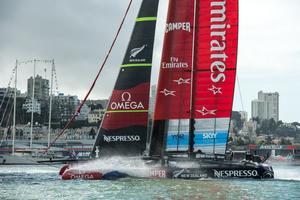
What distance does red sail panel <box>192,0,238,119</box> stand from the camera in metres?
34.6

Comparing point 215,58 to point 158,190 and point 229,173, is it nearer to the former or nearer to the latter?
point 229,173

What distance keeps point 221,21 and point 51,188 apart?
37.5ft

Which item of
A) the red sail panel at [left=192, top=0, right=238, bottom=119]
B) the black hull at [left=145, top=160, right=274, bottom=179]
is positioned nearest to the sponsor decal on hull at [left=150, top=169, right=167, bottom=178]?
the black hull at [left=145, top=160, right=274, bottom=179]

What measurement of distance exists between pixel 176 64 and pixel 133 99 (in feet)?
9.00

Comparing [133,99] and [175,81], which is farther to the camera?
[133,99]

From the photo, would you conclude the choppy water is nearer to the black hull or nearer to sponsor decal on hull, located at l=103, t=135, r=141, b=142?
the black hull

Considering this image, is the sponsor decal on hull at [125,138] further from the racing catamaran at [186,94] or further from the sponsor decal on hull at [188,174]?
the sponsor decal on hull at [188,174]

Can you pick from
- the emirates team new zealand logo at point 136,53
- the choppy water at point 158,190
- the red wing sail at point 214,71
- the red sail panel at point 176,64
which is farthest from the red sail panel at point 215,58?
the choppy water at point 158,190

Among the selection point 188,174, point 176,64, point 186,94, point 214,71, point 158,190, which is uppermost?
point 176,64

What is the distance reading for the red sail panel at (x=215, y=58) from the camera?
3462cm

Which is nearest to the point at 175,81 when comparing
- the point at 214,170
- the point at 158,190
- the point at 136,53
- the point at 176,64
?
the point at 176,64

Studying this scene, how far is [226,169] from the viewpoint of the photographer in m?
33.1

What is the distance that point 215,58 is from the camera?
3469 centimetres

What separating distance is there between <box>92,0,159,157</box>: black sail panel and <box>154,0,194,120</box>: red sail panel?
80cm
